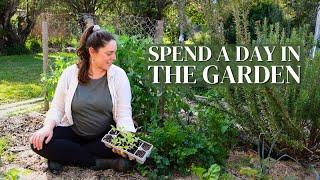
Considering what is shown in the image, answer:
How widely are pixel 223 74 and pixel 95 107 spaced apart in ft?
2.98

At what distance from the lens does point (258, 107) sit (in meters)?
3.66

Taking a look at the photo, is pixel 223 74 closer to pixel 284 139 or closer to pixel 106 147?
pixel 284 139

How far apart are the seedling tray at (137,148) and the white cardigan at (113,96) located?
12 cm

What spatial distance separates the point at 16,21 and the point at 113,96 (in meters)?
12.4

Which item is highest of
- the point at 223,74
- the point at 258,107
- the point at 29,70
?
the point at 223,74

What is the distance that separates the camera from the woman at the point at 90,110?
3441 mm

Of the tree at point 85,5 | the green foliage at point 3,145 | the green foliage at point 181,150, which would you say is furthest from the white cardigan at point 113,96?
the tree at point 85,5

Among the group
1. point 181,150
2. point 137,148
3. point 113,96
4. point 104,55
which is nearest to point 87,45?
point 104,55

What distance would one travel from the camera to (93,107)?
3.54m

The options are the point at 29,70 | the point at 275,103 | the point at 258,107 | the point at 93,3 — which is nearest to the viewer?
the point at 275,103

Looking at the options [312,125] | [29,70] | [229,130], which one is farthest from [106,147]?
[29,70]

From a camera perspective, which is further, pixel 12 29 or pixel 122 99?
pixel 12 29

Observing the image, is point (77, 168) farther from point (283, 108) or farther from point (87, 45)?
point (283, 108)

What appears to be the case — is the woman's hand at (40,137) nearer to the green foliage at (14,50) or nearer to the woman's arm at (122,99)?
the woman's arm at (122,99)
